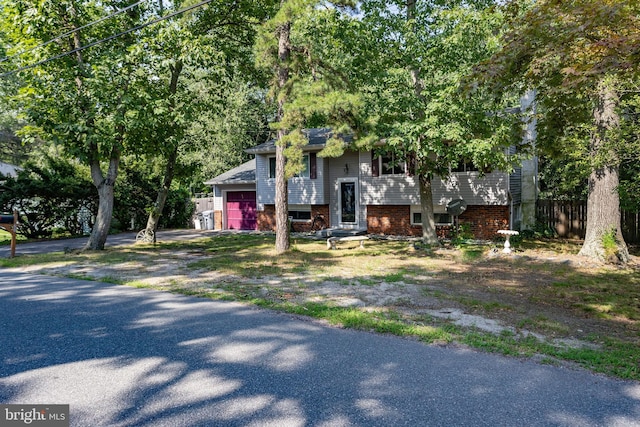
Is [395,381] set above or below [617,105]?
below

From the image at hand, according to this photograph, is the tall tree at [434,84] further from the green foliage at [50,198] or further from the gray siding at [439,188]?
the green foliage at [50,198]

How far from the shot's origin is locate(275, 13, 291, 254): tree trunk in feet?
38.1

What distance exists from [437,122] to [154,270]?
8365 millimetres

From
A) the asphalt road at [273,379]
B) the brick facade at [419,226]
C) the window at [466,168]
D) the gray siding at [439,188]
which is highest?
the window at [466,168]

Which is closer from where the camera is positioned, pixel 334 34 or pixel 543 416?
pixel 543 416

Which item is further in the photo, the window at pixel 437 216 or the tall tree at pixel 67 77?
the window at pixel 437 216

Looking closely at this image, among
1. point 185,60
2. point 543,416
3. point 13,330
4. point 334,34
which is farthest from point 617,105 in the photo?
point 13,330

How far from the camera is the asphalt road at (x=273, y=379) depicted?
3.13m

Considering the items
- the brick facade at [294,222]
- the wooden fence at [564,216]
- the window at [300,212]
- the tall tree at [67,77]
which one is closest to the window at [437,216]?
the wooden fence at [564,216]

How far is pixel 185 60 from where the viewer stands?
461 inches

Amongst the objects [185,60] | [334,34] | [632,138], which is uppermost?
[334,34]

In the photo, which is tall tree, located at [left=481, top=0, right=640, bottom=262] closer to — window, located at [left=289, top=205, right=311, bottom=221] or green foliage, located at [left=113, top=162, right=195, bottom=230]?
window, located at [left=289, top=205, right=311, bottom=221]

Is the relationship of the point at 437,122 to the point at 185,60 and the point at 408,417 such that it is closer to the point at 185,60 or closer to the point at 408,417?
the point at 185,60

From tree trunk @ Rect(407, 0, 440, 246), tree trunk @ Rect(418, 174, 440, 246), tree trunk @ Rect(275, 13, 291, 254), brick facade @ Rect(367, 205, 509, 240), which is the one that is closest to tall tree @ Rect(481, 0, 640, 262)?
tree trunk @ Rect(407, 0, 440, 246)
